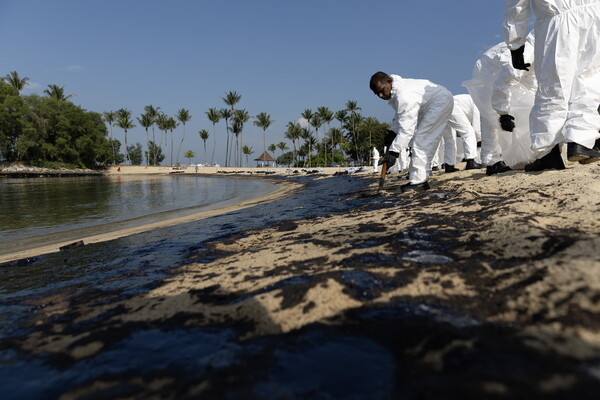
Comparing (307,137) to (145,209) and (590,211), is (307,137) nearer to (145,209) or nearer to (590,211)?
(145,209)

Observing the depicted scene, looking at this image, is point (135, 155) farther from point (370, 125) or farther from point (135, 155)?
point (370, 125)

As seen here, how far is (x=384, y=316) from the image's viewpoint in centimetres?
124

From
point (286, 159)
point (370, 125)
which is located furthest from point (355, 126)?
point (286, 159)

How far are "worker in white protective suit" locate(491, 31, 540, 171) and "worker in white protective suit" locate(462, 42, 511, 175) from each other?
0.25m

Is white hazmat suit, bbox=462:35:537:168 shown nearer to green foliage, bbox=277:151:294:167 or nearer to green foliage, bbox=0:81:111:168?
green foliage, bbox=0:81:111:168

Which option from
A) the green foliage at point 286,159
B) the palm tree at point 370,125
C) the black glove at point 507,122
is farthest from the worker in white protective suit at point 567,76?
the green foliage at point 286,159

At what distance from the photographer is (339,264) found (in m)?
1.94

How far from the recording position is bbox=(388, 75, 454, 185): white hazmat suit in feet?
15.5

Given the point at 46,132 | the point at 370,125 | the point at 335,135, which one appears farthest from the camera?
the point at 335,135

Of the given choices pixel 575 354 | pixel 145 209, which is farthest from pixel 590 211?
pixel 145 209

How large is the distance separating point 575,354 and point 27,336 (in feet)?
7.15

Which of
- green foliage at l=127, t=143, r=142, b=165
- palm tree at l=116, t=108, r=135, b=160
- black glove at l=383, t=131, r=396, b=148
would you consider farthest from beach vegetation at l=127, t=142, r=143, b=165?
black glove at l=383, t=131, r=396, b=148

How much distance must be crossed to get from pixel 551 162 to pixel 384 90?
7.30 feet

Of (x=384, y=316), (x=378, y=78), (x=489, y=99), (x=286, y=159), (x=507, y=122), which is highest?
(x=286, y=159)
